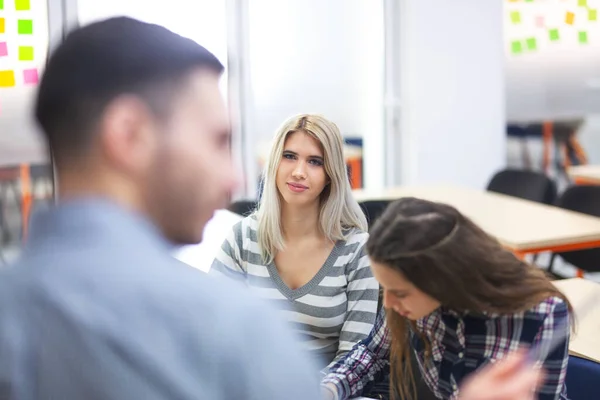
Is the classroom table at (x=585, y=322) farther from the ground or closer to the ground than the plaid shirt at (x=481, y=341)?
closer to the ground

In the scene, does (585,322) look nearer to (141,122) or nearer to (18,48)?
(141,122)

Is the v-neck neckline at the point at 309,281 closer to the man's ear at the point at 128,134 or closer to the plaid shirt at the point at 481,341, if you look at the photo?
the plaid shirt at the point at 481,341

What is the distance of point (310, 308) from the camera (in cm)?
202

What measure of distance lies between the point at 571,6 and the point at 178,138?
550 cm

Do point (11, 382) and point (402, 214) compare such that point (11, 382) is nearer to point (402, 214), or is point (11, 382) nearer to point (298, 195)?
point (402, 214)

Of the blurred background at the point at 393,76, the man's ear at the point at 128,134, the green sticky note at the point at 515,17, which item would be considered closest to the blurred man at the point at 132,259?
the man's ear at the point at 128,134

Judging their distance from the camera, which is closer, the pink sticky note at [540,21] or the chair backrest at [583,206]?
the chair backrest at [583,206]

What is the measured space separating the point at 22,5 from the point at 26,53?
0.90ft

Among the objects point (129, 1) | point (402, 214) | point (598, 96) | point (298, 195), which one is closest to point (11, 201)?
point (129, 1)

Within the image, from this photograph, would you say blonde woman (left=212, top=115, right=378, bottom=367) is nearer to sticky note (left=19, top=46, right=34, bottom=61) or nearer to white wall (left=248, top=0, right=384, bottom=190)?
sticky note (left=19, top=46, right=34, bottom=61)

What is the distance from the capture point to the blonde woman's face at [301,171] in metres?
2.12

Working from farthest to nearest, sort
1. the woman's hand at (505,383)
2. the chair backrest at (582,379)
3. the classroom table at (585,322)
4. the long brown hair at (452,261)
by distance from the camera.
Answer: the classroom table at (585,322)
the chair backrest at (582,379)
the long brown hair at (452,261)
the woman's hand at (505,383)

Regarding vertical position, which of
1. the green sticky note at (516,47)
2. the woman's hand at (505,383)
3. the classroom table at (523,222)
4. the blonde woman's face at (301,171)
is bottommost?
the classroom table at (523,222)

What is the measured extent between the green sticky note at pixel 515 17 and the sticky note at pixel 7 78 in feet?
11.4
